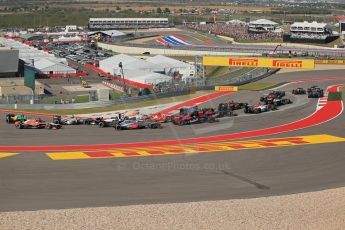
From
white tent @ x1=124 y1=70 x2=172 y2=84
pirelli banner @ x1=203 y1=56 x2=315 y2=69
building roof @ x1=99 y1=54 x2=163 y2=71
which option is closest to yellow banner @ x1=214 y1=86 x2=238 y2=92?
pirelli banner @ x1=203 y1=56 x2=315 y2=69

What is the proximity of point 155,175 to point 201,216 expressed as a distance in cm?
591

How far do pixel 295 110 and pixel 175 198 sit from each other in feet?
82.6

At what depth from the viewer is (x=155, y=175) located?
81.3 ft

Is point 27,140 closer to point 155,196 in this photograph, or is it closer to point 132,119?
point 132,119

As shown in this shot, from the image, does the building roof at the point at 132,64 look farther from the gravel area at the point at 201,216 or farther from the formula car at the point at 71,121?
the gravel area at the point at 201,216

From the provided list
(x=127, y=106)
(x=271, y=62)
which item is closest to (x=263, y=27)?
(x=271, y=62)

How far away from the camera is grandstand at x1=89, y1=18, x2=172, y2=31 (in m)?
156

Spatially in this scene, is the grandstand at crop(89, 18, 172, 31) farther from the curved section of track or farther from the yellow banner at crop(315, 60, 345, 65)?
the curved section of track

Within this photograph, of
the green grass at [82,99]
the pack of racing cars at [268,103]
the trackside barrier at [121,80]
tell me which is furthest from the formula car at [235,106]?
the trackside barrier at [121,80]

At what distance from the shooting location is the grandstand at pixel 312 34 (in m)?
104

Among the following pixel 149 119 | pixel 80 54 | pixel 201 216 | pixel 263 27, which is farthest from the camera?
pixel 263 27

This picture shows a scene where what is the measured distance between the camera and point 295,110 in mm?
44500

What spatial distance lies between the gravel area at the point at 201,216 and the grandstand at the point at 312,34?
8707 cm

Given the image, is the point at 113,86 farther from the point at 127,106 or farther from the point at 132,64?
the point at 127,106
